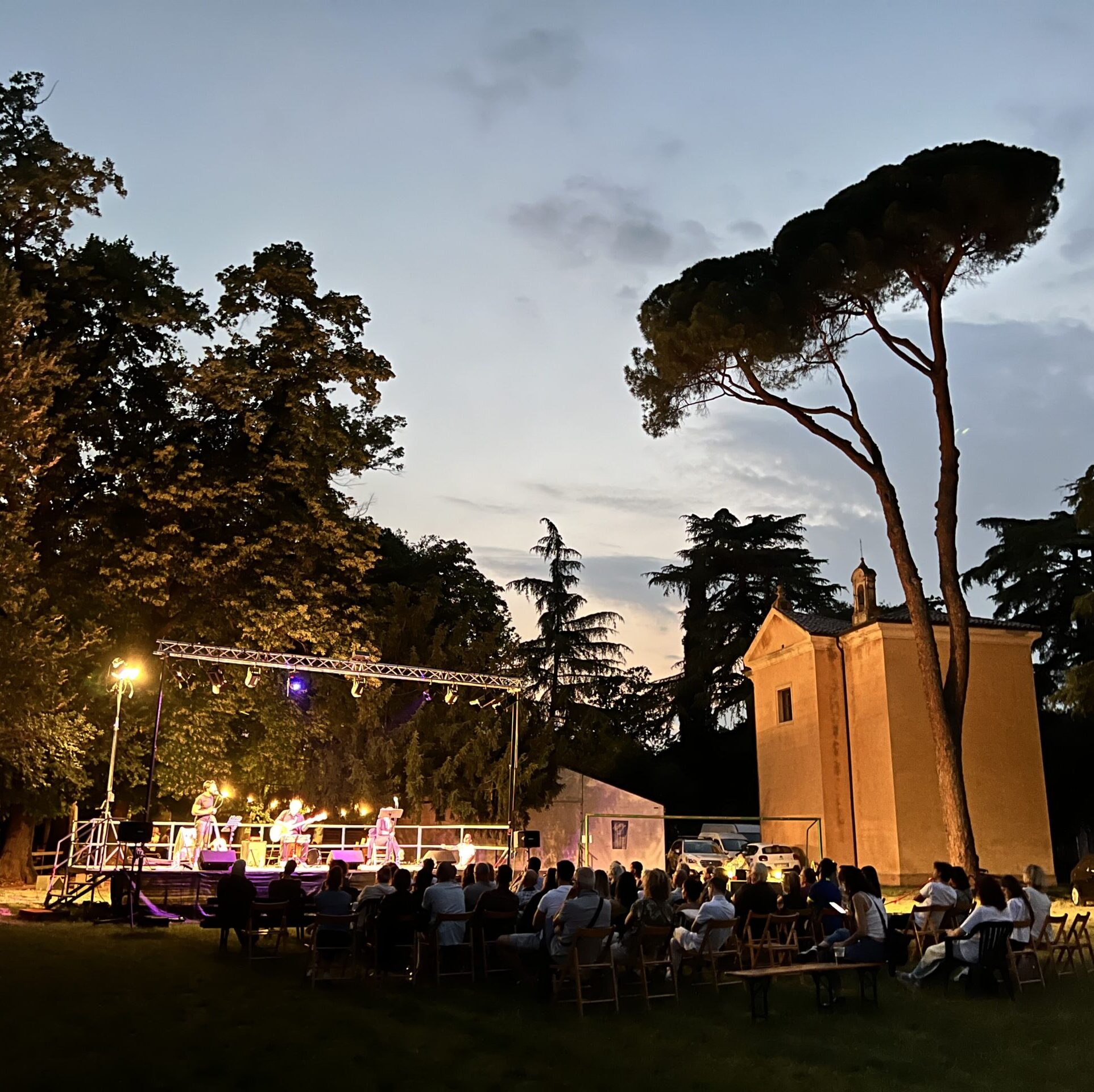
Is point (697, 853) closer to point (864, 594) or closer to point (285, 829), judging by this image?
point (864, 594)

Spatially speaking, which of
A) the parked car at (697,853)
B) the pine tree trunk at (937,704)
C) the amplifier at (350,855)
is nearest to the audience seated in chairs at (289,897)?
the amplifier at (350,855)

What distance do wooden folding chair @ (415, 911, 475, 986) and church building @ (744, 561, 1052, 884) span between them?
15.3 meters

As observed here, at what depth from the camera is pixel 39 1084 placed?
5.16m

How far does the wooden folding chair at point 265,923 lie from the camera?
31.6ft

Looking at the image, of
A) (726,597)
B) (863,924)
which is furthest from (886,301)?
(726,597)

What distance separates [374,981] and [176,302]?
46.3 ft

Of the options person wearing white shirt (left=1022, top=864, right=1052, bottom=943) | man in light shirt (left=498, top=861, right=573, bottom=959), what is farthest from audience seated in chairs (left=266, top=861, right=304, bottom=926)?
person wearing white shirt (left=1022, top=864, right=1052, bottom=943)

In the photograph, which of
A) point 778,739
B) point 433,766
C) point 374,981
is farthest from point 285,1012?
point 778,739

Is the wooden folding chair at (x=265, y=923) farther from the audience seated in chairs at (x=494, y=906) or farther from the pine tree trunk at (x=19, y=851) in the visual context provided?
the pine tree trunk at (x=19, y=851)

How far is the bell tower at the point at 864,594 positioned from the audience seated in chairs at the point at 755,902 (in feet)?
53.4

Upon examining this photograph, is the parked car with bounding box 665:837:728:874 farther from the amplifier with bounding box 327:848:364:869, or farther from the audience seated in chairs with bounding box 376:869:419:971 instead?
the audience seated in chairs with bounding box 376:869:419:971

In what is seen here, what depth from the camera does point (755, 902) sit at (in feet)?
30.1

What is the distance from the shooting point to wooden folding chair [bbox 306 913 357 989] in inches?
338

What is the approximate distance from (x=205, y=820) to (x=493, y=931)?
345 inches
